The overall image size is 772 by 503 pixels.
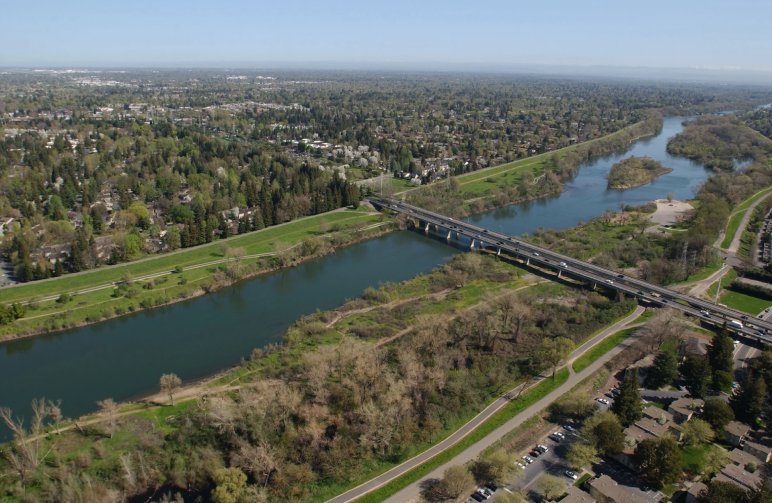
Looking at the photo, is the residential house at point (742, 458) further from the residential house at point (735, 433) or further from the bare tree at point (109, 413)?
the bare tree at point (109, 413)

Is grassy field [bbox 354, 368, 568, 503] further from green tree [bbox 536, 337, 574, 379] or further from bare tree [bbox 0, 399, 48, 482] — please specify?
bare tree [bbox 0, 399, 48, 482]

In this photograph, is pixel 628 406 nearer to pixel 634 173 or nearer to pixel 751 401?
pixel 751 401

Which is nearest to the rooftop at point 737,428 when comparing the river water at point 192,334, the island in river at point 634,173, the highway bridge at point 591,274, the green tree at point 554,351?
the green tree at point 554,351

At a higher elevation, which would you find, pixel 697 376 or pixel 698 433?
pixel 697 376

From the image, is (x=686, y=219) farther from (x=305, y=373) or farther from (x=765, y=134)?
(x=765, y=134)

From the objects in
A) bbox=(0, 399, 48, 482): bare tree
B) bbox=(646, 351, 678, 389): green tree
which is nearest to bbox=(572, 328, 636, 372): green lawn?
bbox=(646, 351, 678, 389): green tree

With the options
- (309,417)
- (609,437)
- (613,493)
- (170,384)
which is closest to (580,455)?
(609,437)

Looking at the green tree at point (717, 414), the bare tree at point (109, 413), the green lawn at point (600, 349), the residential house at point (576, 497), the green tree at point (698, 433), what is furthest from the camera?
the green lawn at point (600, 349)
